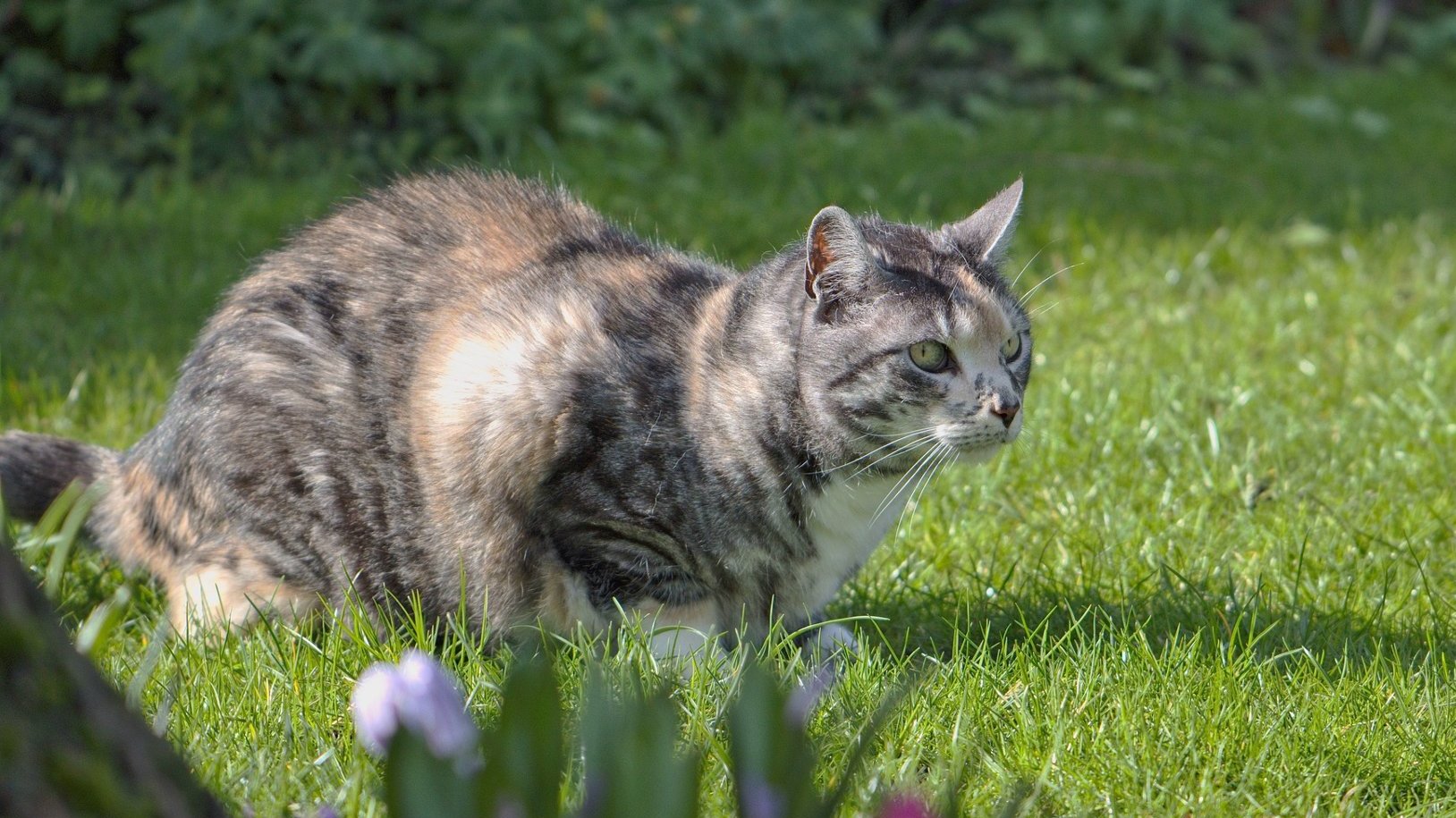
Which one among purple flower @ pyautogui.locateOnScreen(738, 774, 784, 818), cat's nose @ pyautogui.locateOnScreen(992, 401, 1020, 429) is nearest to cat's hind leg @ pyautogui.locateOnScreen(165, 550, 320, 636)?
cat's nose @ pyautogui.locateOnScreen(992, 401, 1020, 429)

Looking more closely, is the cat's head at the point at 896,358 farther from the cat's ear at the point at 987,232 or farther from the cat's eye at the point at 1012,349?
the cat's ear at the point at 987,232

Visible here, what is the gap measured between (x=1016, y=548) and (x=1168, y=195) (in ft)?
10.5

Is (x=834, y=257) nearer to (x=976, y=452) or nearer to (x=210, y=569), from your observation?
(x=976, y=452)

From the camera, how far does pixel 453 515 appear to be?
268cm

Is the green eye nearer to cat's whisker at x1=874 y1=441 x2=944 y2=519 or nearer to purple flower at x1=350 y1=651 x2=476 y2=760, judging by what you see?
cat's whisker at x1=874 y1=441 x2=944 y2=519

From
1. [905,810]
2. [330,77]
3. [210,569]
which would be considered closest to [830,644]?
[210,569]

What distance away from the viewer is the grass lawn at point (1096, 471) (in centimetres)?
218

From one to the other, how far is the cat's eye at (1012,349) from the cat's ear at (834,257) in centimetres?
32

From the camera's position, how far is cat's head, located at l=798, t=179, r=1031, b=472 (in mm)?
2598

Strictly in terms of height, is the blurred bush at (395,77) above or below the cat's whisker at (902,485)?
below

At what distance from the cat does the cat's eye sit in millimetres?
18

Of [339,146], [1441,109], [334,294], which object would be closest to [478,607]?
[334,294]

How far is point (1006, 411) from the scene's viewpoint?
2605mm

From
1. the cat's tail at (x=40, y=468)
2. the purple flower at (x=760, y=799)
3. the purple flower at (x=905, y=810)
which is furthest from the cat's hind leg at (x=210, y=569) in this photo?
the purple flower at (x=905, y=810)
